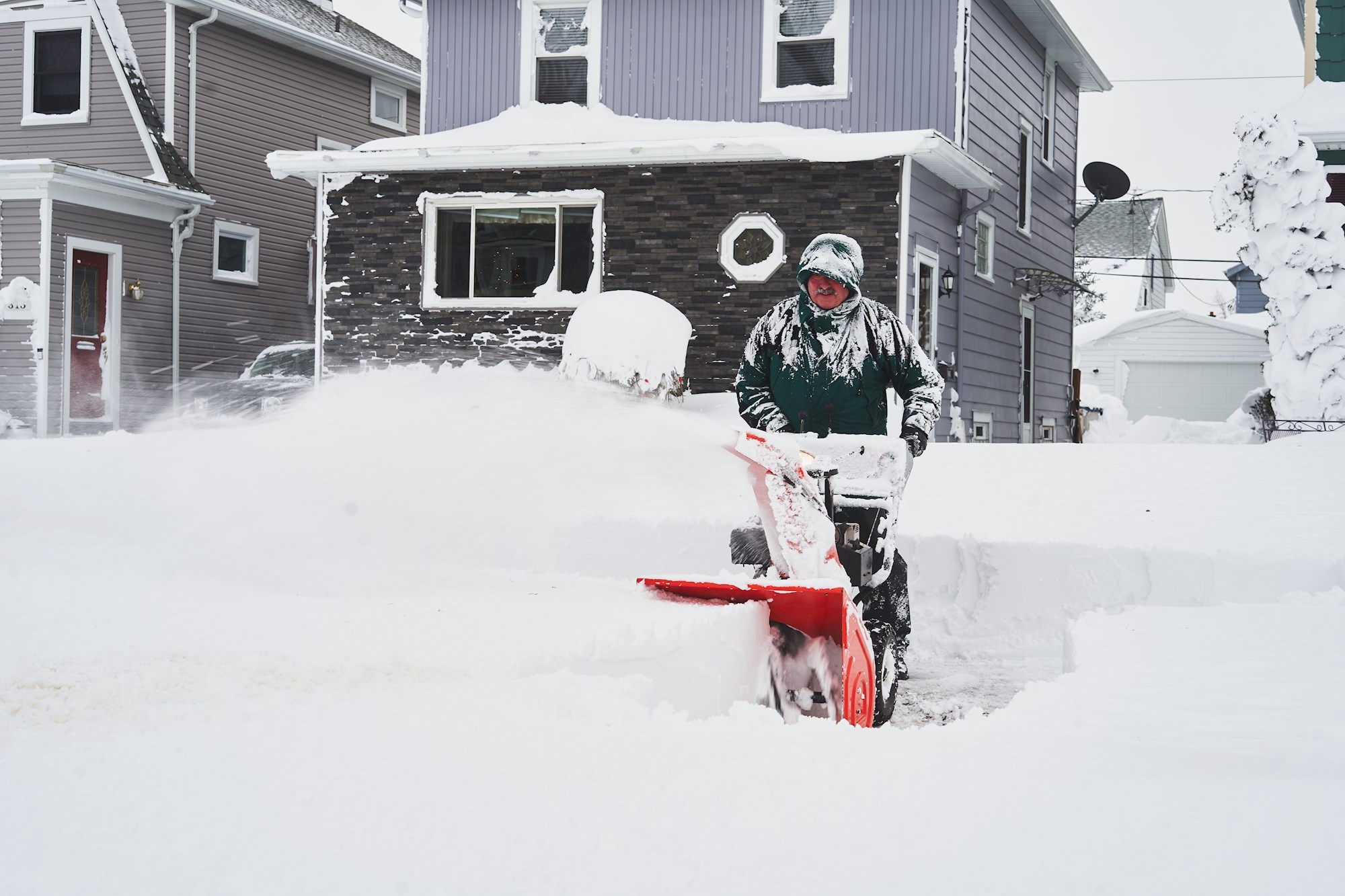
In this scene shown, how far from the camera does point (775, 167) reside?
1352cm

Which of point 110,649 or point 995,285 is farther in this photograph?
point 995,285

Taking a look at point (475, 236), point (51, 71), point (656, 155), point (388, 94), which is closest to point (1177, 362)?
point (388, 94)

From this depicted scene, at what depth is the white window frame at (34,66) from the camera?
1905 centimetres

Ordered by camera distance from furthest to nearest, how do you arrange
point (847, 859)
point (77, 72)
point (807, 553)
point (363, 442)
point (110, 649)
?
point (77, 72), point (363, 442), point (807, 553), point (110, 649), point (847, 859)

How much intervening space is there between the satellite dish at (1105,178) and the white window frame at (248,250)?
13783 millimetres

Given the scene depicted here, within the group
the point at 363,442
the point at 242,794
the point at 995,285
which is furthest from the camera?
the point at 995,285

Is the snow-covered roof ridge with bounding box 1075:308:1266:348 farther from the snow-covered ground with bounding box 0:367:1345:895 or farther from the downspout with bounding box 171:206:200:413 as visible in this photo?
the snow-covered ground with bounding box 0:367:1345:895

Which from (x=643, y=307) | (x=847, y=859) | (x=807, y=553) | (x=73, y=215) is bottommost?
(x=847, y=859)

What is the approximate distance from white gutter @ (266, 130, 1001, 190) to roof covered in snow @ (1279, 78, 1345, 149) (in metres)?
4.08

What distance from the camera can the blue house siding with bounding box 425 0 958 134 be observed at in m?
14.1

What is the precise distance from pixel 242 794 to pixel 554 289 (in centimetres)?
1273

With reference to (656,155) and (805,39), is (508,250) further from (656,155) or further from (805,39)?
(805,39)

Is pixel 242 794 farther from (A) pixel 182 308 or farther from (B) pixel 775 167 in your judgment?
(A) pixel 182 308

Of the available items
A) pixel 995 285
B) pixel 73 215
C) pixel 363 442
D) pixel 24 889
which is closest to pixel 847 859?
pixel 24 889
